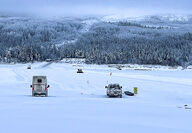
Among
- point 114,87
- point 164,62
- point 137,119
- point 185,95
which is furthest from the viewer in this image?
point 164,62

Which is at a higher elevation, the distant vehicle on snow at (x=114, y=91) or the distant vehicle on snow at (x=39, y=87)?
the distant vehicle on snow at (x=39, y=87)

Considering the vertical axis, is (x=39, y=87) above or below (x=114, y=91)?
above

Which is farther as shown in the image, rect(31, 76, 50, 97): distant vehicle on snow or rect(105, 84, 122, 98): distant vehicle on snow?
rect(105, 84, 122, 98): distant vehicle on snow

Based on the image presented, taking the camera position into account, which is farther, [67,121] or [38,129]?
[67,121]

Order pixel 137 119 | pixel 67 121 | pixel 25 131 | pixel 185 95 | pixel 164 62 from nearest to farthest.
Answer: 1. pixel 25 131
2. pixel 67 121
3. pixel 137 119
4. pixel 185 95
5. pixel 164 62

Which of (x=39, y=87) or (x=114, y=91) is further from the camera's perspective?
(x=114, y=91)

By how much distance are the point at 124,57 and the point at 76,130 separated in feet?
562

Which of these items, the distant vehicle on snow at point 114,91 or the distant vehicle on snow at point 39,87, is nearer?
the distant vehicle on snow at point 39,87

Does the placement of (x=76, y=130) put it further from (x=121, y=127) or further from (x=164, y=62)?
(x=164, y=62)

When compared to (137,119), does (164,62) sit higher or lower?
lower

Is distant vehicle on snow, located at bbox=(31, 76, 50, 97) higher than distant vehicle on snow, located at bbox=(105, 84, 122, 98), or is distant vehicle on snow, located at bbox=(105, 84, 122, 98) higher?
distant vehicle on snow, located at bbox=(31, 76, 50, 97)

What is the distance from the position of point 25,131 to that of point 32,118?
2.34m

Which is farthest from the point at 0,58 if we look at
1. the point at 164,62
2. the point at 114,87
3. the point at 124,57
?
the point at 114,87

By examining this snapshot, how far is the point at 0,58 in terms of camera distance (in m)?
187
